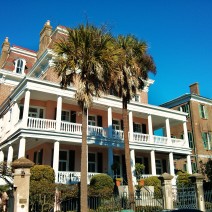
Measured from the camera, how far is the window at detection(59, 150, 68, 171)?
23491mm

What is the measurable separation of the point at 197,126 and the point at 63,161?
19.3 metres

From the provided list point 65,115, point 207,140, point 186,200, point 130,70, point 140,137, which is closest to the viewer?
point 186,200

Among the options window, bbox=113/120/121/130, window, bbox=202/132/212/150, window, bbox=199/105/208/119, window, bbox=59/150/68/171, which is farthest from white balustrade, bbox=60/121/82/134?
window, bbox=199/105/208/119

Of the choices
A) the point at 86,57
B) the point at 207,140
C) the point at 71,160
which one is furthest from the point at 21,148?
the point at 207,140

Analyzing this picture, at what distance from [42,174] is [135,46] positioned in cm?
1045

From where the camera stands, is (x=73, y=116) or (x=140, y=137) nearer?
(x=73, y=116)

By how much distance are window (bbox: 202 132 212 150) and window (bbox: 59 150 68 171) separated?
64.3ft

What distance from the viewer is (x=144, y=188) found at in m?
20.6

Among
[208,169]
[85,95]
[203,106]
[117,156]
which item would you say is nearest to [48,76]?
[117,156]

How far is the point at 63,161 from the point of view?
23.8 m

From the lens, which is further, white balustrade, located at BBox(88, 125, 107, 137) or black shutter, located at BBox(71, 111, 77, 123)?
black shutter, located at BBox(71, 111, 77, 123)

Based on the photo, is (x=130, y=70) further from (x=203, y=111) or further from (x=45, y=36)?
(x=203, y=111)

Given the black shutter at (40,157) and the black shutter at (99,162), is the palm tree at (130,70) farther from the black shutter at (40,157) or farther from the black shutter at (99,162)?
the black shutter at (40,157)

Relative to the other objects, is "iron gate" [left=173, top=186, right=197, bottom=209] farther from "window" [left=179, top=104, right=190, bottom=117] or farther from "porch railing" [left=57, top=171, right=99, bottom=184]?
"window" [left=179, top=104, right=190, bottom=117]
